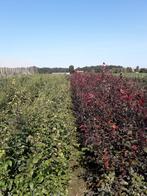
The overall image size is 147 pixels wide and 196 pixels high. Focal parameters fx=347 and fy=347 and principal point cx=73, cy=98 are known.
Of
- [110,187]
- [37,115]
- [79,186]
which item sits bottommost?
[79,186]

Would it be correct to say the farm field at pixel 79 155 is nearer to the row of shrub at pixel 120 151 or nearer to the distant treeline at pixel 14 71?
the row of shrub at pixel 120 151

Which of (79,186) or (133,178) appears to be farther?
(79,186)

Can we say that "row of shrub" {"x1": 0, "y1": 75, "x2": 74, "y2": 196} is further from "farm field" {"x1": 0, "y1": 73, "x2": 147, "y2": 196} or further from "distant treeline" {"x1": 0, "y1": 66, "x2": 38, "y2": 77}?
"distant treeline" {"x1": 0, "y1": 66, "x2": 38, "y2": 77}

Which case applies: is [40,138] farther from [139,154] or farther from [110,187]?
[139,154]

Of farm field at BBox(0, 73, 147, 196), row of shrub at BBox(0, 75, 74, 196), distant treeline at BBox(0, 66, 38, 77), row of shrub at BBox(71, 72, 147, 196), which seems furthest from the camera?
distant treeline at BBox(0, 66, 38, 77)

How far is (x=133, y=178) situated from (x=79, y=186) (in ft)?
4.31

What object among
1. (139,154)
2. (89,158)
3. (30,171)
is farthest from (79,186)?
(30,171)

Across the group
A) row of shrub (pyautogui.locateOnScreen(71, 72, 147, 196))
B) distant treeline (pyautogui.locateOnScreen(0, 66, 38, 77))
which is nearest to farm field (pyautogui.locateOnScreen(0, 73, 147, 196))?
row of shrub (pyautogui.locateOnScreen(71, 72, 147, 196))

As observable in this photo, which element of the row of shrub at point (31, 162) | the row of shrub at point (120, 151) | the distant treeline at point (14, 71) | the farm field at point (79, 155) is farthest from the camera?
the distant treeline at point (14, 71)

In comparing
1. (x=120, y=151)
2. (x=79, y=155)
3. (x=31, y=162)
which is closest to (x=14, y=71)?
(x=79, y=155)

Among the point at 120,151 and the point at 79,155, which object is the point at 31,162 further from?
the point at 79,155

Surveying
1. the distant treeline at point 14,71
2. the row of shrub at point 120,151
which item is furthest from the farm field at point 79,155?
the distant treeline at point 14,71

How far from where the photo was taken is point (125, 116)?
6.80 m

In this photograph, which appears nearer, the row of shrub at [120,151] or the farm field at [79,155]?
the farm field at [79,155]
